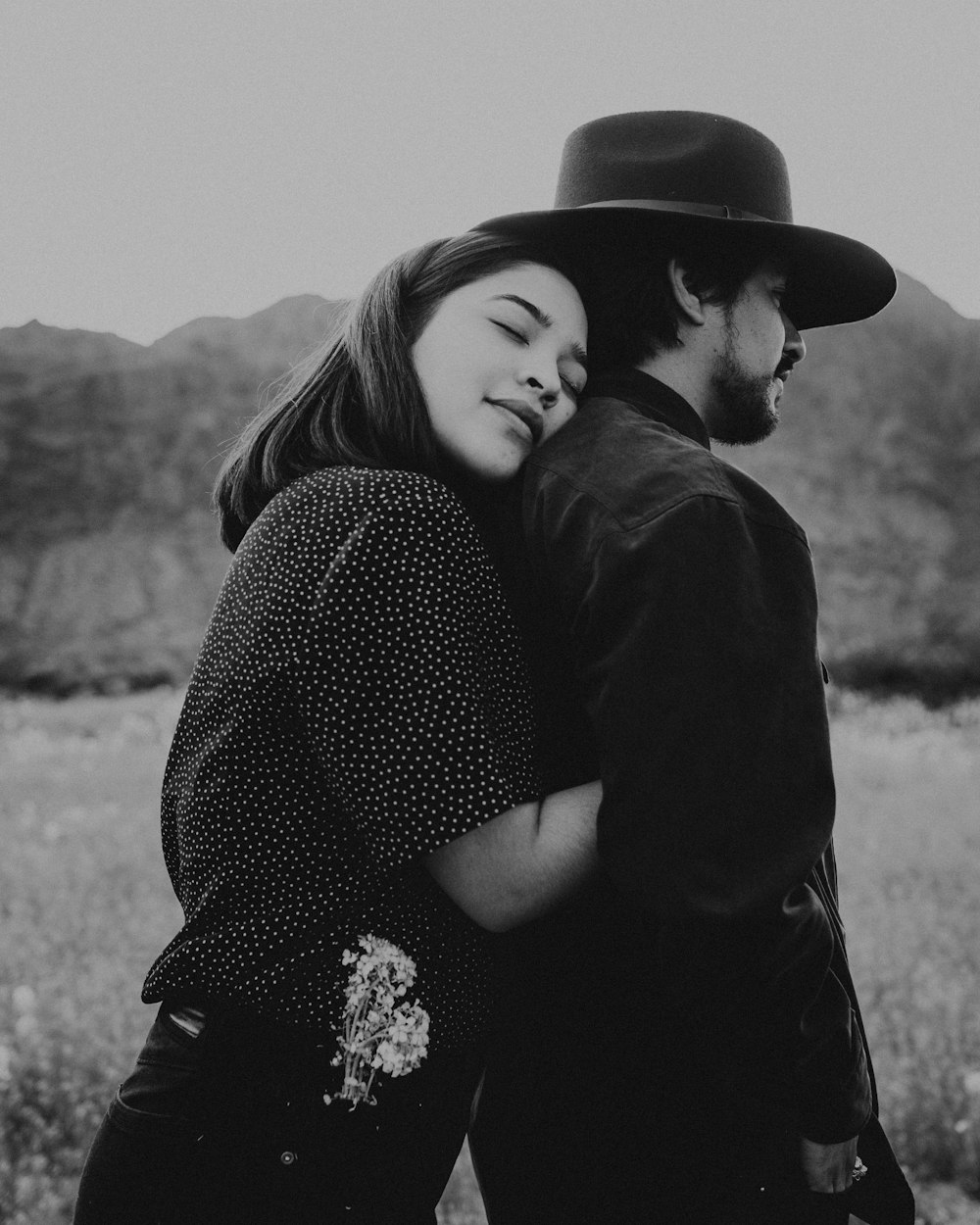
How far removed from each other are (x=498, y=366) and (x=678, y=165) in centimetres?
59

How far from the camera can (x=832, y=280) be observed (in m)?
2.13

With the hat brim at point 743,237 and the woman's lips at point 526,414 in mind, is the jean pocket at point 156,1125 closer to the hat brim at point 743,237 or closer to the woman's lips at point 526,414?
the woman's lips at point 526,414

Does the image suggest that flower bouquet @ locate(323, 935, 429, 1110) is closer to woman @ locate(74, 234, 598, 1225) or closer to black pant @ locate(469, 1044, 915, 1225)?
woman @ locate(74, 234, 598, 1225)

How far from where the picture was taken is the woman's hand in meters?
1.35

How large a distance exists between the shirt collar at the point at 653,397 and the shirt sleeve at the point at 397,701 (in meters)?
0.58

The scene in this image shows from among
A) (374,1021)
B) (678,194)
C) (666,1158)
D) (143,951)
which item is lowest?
(143,951)

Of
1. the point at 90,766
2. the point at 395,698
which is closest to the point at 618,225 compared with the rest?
the point at 395,698

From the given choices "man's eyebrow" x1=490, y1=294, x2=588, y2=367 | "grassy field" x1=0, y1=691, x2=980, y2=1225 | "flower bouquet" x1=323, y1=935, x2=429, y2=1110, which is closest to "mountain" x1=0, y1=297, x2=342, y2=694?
"grassy field" x1=0, y1=691, x2=980, y2=1225

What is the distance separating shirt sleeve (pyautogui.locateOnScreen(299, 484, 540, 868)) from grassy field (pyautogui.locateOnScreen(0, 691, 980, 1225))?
236cm

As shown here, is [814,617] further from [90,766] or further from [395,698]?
[90,766]

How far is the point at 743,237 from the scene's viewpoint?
1.86 m

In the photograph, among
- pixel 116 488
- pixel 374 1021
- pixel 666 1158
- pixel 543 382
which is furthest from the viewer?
pixel 116 488

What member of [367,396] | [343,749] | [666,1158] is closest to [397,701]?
[343,749]

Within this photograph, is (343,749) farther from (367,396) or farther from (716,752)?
(367,396)
